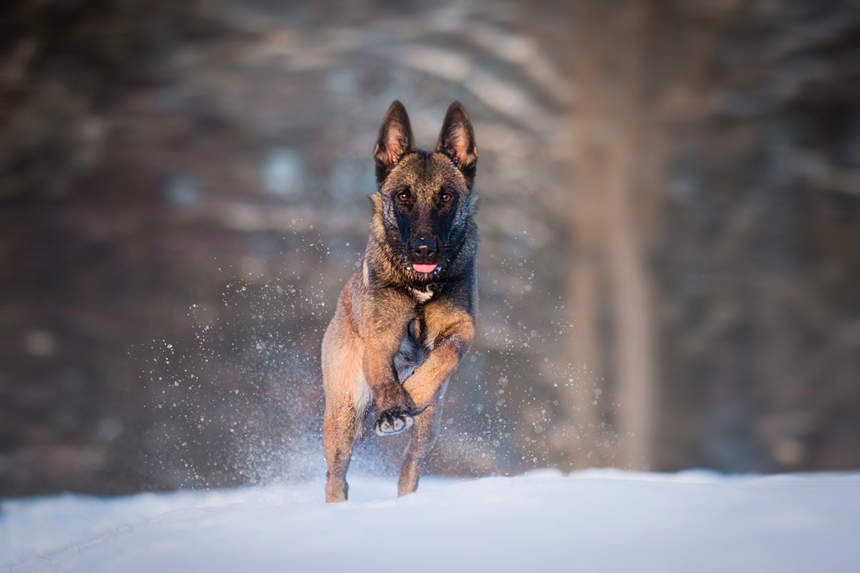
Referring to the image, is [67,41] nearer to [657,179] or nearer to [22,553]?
[22,553]

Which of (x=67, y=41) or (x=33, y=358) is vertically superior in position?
(x=67, y=41)

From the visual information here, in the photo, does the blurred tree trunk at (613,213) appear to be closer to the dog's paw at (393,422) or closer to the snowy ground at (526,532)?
the snowy ground at (526,532)

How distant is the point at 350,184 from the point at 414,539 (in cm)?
416

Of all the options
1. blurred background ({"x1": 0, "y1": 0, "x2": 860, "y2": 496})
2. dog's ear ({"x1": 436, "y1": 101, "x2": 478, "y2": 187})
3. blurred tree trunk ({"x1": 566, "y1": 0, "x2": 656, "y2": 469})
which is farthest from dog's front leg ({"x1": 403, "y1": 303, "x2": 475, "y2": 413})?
blurred tree trunk ({"x1": 566, "y1": 0, "x2": 656, "y2": 469})

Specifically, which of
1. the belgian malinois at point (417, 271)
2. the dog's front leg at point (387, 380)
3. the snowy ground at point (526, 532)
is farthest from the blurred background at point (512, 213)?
the snowy ground at point (526, 532)

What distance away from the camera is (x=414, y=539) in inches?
68.4

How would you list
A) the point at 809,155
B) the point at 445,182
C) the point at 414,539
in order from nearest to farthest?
the point at 414,539
the point at 445,182
the point at 809,155

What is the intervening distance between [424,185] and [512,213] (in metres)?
2.82

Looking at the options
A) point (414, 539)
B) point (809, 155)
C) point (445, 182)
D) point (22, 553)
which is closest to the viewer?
point (414, 539)

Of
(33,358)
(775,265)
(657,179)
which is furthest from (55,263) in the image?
(775,265)

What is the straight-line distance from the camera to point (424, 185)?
2734mm

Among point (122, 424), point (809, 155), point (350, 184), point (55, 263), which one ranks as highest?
point (809, 155)

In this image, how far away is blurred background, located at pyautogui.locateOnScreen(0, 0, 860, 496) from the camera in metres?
5.36

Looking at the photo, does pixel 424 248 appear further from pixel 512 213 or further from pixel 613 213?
pixel 613 213
